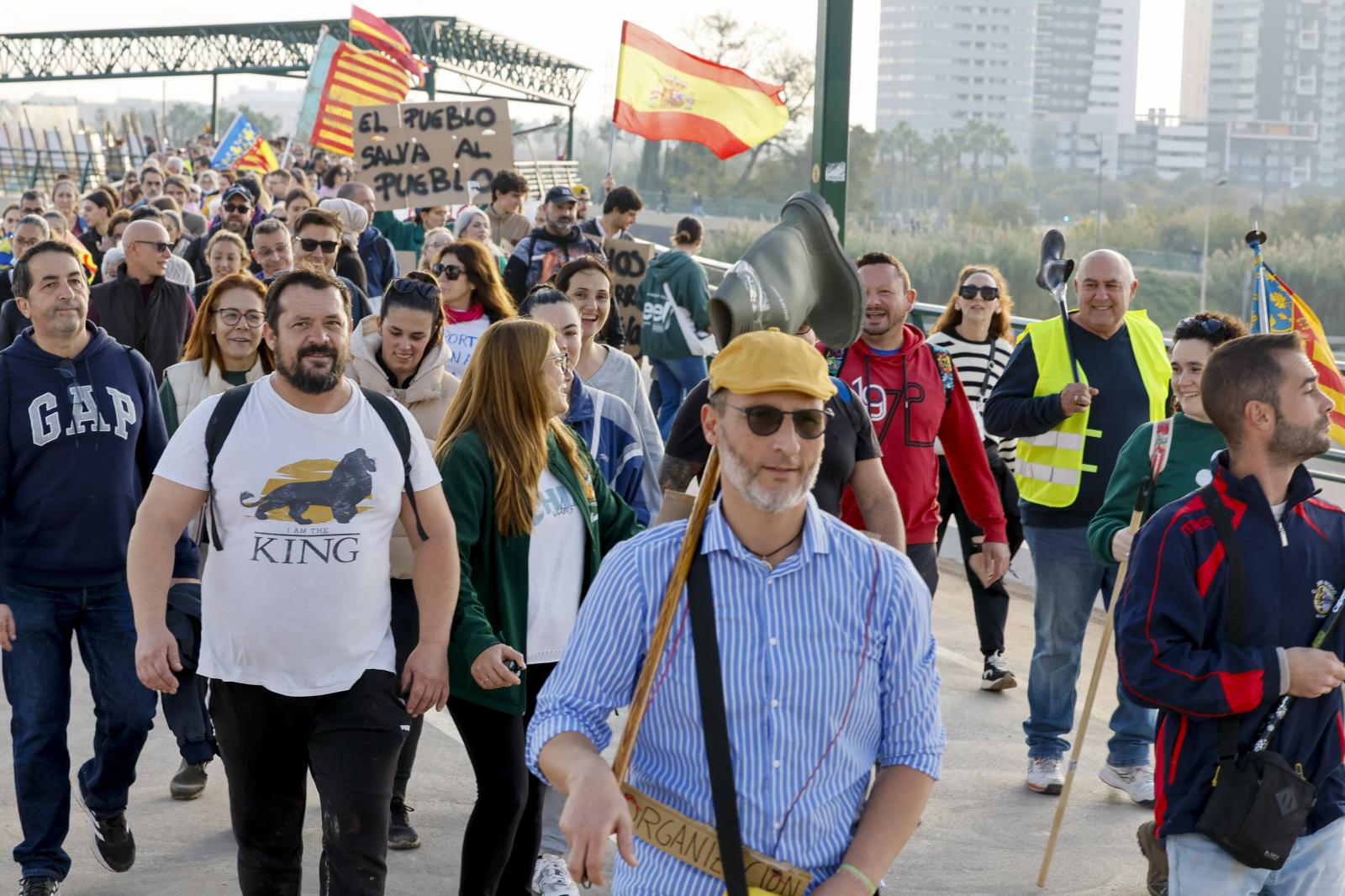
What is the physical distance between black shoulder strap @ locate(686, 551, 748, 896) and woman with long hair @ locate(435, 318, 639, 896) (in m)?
1.96

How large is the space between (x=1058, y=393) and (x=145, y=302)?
4711 mm

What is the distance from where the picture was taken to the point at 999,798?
6445 millimetres

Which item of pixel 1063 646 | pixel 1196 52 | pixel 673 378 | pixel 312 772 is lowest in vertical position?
pixel 1063 646

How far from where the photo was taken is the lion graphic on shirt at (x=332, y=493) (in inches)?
168

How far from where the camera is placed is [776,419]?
2.75m

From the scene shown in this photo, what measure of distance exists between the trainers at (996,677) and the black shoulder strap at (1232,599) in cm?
431

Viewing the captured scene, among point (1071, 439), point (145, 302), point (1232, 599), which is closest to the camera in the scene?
point (1232, 599)

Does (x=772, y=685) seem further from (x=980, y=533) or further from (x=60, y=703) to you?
(x=980, y=533)

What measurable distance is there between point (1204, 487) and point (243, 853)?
2.62 metres

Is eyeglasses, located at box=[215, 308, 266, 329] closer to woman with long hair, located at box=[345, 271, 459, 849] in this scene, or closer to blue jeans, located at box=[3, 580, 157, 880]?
woman with long hair, located at box=[345, 271, 459, 849]

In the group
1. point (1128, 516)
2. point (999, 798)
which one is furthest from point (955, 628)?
point (1128, 516)

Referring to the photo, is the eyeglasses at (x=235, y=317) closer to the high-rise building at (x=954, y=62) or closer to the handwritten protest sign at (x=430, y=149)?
the handwritten protest sign at (x=430, y=149)

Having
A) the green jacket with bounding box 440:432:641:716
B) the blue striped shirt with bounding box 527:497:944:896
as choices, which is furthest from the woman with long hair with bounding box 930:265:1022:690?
the blue striped shirt with bounding box 527:497:944:896

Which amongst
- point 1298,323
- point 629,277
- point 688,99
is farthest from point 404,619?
point 688,99
